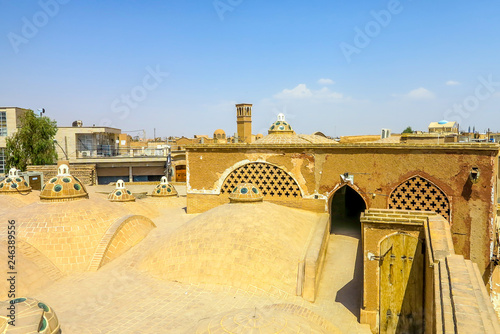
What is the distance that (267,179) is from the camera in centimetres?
1488

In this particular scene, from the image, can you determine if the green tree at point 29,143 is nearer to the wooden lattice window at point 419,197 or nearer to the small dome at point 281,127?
the small dome at point 281,127

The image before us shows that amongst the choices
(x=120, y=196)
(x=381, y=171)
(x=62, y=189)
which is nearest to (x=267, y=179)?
(x=381, y=171)

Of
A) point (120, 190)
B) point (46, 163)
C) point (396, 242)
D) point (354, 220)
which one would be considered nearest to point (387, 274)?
point (396, 242)

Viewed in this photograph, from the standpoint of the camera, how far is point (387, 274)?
8398 millimetres

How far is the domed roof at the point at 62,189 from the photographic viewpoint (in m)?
11.3

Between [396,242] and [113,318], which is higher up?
[396,242]

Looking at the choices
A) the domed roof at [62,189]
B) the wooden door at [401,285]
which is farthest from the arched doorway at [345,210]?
the domed roof at [62,189]

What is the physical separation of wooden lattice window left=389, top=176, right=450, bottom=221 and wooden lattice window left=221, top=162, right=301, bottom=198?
363 centimetres

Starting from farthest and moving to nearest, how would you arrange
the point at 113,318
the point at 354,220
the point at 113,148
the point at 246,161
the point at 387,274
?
the point at 113,148
the point at 354,220
the point at 246,161
the point at 387,274
the point at 113,318

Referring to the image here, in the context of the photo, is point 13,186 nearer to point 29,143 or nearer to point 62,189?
point 62,189

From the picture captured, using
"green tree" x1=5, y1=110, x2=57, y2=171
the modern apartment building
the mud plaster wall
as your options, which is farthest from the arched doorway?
the modern apartment building

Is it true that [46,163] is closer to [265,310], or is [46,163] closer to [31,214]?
[31,214]

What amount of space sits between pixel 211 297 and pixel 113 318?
2.14 metres

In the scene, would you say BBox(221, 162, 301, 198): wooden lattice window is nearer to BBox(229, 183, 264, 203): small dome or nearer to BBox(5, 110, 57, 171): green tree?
BBox(229, 183, 264, 203): small dome
